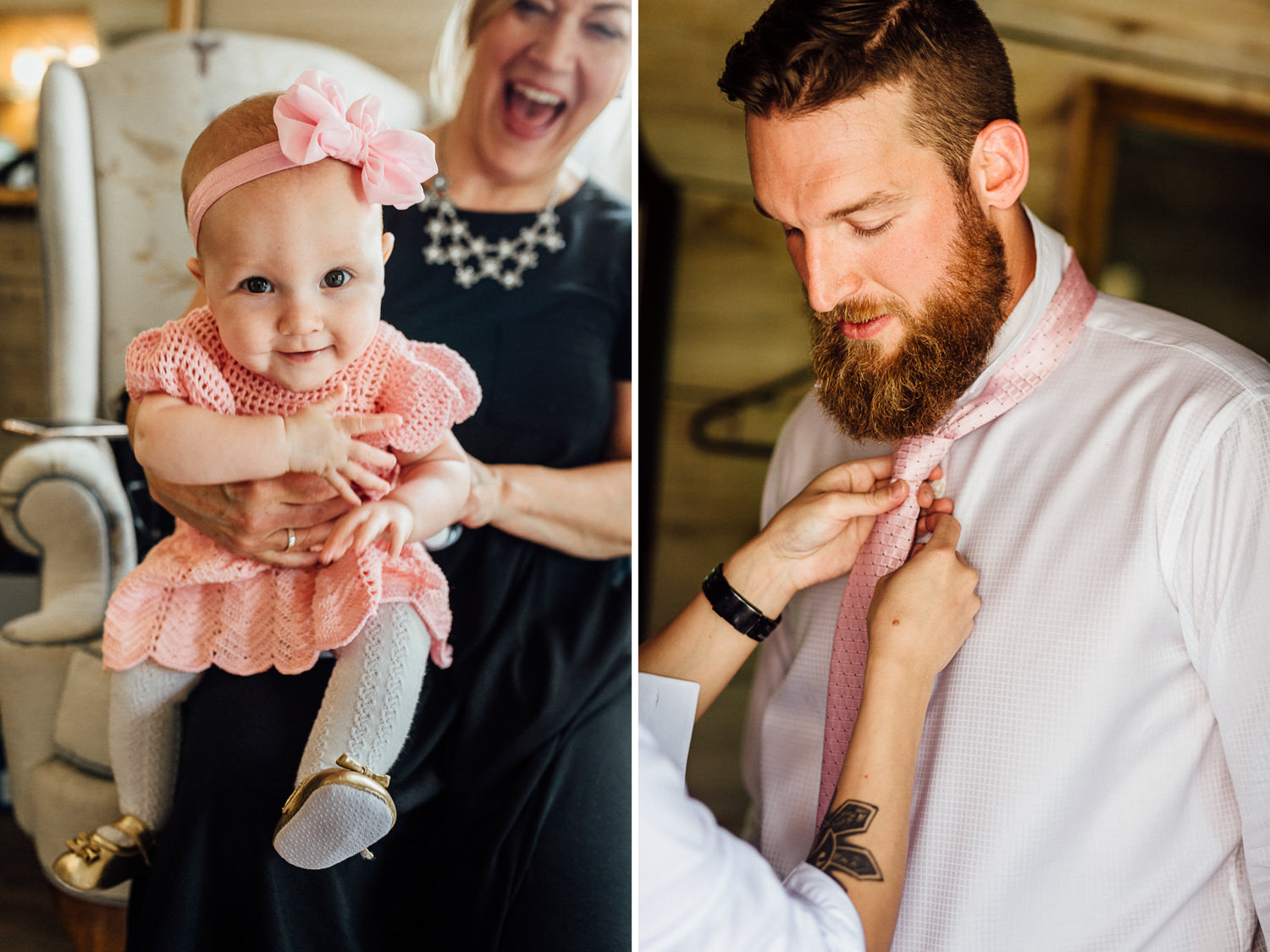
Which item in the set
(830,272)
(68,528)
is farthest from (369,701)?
(830,272)

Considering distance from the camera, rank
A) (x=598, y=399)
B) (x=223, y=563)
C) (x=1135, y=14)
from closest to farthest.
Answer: (x=223, y=563) < (x=598, y=399) < (x=1135, y=14)

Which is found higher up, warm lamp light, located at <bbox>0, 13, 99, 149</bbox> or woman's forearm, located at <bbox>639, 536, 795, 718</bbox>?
warm lamp light, located at <bbox>0, 13, 99, 149</bbox>

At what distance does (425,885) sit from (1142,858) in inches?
23.1

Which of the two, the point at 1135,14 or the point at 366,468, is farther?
the point at 1135,14

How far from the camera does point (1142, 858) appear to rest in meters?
0.76

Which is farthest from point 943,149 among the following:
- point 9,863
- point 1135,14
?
point 1135,14

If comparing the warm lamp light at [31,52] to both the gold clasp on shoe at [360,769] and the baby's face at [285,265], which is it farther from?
the gold clasp on shoe at [360,769]

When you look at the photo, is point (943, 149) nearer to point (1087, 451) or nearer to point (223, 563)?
point (1087, 451)

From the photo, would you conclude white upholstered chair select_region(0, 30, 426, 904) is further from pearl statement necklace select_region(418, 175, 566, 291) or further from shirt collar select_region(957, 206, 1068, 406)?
shirt collar select_region(957, 206, 1068, 406)

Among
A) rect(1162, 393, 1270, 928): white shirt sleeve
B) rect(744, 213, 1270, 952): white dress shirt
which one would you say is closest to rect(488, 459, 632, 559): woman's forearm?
rect(744, 213, 1270, 952): white dress shirt

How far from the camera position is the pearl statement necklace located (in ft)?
2.43

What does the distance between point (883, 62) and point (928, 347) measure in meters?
0.24

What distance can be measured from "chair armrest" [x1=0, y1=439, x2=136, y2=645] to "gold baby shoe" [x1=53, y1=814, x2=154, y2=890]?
0.15 metres

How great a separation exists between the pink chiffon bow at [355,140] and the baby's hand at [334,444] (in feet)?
0.50
